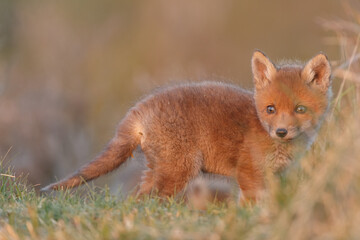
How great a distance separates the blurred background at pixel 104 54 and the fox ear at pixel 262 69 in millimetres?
3655

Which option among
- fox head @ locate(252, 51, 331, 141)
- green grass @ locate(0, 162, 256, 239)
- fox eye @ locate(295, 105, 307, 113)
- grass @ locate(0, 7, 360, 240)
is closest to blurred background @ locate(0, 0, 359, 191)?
fox head @ locate(252, 51, 331, 141)

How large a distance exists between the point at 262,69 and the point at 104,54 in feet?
28.1

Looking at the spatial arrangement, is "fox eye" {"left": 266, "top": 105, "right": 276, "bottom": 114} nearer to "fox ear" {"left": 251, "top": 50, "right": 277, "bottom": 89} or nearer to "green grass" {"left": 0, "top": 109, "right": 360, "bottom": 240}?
"fox ear" {"left": 251, "top": 50, "right": 277, "bottom": 89}

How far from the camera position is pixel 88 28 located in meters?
15.3

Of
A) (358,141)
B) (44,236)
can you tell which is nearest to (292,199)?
(358,141)

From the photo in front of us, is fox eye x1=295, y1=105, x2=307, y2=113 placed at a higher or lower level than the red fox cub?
higher

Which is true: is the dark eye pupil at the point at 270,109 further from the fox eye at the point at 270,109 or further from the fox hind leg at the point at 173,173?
the fox hind leg at the point at 173,173

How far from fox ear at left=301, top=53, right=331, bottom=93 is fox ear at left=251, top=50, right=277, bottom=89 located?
34 centimetres

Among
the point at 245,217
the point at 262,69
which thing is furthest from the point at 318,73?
the point at 245,217

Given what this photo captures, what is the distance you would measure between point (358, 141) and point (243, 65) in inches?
465

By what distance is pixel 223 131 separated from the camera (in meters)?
6.34

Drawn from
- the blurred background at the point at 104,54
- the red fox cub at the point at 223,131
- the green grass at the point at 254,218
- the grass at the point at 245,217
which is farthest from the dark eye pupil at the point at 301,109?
the blurred background at the point at 104,54

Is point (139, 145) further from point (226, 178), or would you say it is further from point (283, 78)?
point (283, 78)

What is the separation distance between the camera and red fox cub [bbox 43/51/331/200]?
6.07 metres
